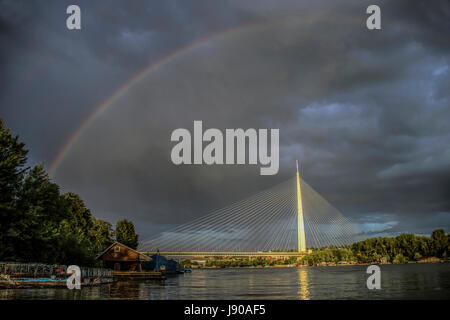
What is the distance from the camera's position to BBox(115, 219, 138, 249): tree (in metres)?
104

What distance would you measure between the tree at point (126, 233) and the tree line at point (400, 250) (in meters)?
77.3

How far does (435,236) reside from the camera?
15538 cm

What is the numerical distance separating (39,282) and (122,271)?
31.9 metres

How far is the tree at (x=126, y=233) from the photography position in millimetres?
103738

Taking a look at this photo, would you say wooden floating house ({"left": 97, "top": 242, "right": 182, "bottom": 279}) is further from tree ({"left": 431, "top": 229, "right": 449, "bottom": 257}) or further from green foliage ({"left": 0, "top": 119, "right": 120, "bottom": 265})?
tree ({"left": 431, "top": 229, "right": 449, "bottom": 257})

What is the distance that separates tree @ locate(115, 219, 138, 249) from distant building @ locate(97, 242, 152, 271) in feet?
113

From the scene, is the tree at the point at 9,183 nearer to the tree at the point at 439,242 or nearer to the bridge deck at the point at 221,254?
the bridge deck at the point at 221,254

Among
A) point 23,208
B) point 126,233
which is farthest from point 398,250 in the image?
point 23,208

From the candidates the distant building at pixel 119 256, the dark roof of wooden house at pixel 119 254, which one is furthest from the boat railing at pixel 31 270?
the distant building at pixel 119 256

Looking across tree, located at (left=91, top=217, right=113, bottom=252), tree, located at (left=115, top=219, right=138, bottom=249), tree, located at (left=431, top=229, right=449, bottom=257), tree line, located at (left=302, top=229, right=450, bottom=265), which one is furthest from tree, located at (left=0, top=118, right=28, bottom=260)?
tree, located at (left=431, top=229, right=449, bottom=257)

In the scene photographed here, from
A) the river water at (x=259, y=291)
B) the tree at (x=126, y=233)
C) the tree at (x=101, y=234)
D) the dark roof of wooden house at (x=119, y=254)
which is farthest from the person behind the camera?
the tree at (x=126, y=233)

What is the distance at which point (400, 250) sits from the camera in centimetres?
15575

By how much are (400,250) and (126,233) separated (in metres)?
115
